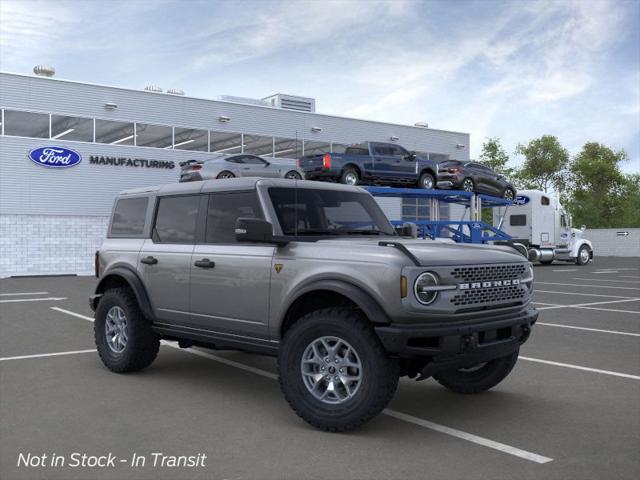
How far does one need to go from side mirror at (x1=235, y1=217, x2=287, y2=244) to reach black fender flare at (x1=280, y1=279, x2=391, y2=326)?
51cm

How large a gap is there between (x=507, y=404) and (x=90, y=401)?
368 centimetres

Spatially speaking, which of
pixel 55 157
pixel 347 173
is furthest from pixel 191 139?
pixel 347 173

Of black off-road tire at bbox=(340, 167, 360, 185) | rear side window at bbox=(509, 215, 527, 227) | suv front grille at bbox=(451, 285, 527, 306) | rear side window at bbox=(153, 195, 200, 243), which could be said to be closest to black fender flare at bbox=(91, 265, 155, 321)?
rear side window at bbox=(153, 195, 200, 243)

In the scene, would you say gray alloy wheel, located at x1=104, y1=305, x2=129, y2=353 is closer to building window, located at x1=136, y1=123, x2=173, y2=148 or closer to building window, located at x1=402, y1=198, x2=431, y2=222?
building window, located at x1=136, y1=123, x2=173, y2=148

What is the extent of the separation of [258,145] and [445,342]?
94.4 feet

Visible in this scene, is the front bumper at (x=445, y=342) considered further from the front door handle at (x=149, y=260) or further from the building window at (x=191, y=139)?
the building window at (x=191, y=139)

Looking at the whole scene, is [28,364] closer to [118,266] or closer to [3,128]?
[118,266]

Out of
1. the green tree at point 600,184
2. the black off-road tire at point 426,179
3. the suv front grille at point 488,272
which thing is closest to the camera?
the suv front grille at point 488,272

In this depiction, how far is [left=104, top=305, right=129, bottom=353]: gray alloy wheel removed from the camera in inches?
276

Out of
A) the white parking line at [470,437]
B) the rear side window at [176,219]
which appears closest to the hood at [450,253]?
the white parking line at [470,437]

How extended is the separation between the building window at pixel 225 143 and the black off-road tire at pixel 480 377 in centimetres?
2644

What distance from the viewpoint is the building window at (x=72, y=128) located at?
89.5 feet

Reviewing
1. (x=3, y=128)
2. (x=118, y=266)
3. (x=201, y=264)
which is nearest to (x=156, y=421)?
(x=201, y=264)

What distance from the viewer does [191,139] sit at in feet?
101
